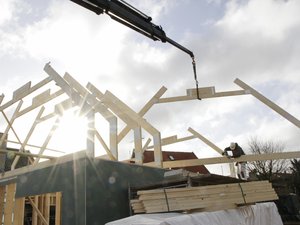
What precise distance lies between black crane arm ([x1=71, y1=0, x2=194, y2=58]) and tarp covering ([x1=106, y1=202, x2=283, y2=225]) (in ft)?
17.3

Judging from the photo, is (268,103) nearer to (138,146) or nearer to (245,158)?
(245,158)

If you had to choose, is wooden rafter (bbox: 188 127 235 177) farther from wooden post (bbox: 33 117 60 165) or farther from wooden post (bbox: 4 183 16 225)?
wooden post (bbox: 4 183 16 225)

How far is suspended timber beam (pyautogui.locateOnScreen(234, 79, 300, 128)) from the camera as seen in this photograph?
10904mm

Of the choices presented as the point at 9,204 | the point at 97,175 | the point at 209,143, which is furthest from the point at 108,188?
the point at 209,143

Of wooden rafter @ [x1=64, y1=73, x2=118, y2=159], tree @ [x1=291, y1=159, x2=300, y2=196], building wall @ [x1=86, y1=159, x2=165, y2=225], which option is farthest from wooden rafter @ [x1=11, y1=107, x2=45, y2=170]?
tree @ [x1=291, y1=159, x2=300, y2=196]

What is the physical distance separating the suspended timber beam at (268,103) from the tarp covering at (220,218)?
3.84 m

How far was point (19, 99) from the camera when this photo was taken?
10.9m

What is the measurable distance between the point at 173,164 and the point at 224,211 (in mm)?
5053

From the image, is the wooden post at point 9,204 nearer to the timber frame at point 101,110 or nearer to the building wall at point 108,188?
the timber frame at point 101,110

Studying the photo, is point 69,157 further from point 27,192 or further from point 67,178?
point 27,192

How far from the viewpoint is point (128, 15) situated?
29.0 feet

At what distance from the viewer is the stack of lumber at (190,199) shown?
21.3ft

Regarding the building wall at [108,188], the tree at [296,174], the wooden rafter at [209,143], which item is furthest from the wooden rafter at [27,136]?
the tree at [296,174]

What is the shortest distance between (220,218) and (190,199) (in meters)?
0.72
